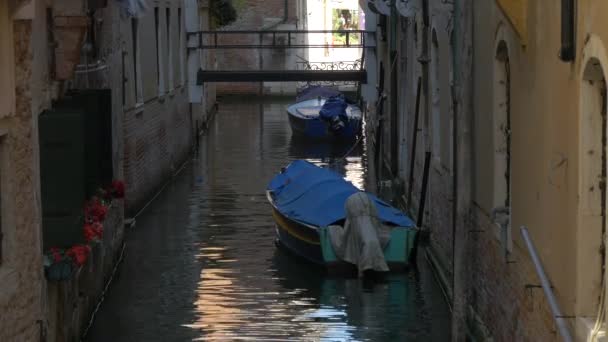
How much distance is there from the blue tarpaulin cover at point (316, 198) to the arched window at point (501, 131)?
5008mm

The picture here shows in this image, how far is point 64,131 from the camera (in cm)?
1059

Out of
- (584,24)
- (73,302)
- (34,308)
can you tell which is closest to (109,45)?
(73,302)

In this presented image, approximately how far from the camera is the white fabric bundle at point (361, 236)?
15141 millimetres

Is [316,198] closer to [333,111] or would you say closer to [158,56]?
[158,56]

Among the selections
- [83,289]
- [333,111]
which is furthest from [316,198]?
[333,111]

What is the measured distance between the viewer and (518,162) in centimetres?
966

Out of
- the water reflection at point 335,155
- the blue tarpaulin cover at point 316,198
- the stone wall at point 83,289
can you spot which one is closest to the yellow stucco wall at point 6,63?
the stone wall at point 83,289

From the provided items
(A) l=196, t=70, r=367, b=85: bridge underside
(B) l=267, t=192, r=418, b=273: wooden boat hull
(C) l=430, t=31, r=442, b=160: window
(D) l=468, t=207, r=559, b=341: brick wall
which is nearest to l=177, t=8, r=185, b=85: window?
(A) l=196, t=70, r=367, b=85: bridge underside

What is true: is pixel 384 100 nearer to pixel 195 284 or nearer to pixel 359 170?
pixel 359 170

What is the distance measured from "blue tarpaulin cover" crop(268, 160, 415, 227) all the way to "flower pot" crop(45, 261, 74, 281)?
570 centimetres

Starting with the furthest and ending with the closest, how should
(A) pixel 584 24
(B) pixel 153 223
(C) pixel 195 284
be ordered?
(B) pixel 153 223 < (C) pixel 195 284 < (A) pixel 584 24

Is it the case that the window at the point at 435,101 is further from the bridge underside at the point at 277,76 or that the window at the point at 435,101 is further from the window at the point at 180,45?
the window at the point at 180,45

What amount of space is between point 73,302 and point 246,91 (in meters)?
40.8

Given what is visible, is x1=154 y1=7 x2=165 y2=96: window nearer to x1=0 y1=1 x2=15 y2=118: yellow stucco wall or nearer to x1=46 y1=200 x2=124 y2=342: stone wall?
x1=46 y1=200 x2=124 y2=342: stone wall
